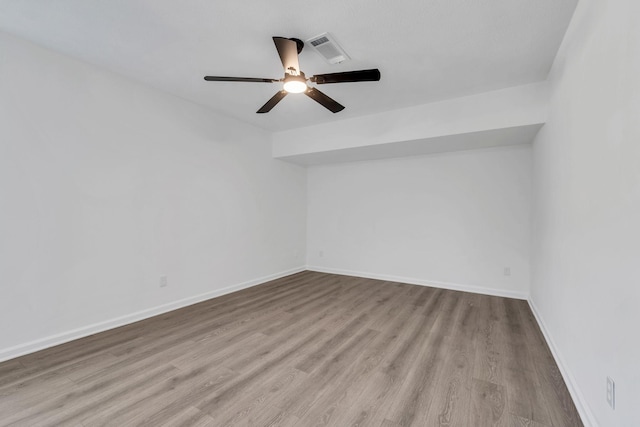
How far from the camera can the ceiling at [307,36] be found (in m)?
1.88

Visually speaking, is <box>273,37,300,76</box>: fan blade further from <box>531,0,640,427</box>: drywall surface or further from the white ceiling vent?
<box>531,0,640,427</box>: drywall surface

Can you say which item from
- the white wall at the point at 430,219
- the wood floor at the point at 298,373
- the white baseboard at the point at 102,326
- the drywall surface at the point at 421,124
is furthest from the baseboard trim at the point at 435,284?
the drywall surface at the point at 421,124

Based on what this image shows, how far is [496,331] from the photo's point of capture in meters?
2.77

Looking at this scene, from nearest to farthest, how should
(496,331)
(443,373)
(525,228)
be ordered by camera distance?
(443,373) < (496,331) < (525,228)

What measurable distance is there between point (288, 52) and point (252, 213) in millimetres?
2809

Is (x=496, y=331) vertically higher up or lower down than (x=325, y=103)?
lower down

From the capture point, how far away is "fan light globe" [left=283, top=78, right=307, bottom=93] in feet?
7.24

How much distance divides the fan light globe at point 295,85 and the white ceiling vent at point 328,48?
0.33 meters

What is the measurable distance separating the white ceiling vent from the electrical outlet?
2.67 m

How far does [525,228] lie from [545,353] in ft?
6.60

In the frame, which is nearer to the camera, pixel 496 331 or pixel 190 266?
pixel 496 331

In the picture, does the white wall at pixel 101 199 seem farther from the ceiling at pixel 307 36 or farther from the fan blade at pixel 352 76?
the fan blade at pixel 352 76

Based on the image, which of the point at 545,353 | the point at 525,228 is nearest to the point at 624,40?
the point at 545,353

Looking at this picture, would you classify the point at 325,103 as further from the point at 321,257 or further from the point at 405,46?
the point at 321,257
